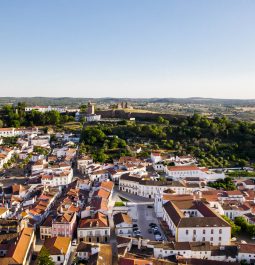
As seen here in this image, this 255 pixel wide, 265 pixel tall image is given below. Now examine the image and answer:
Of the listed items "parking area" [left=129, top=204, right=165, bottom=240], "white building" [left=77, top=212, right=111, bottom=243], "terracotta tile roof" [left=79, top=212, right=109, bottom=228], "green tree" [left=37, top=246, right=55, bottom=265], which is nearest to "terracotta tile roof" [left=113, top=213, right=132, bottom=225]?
"parking area" [left=129, top=204, right=165, bottom=240]

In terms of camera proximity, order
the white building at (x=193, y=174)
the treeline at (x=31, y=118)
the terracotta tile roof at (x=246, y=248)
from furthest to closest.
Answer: the treeline at (x=31, y=118), the white building at (x=193, y=174), the terracotta tile roof at (x=246, y=248)

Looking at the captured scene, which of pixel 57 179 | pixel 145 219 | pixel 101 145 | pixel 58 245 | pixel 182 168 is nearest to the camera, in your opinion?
pixel 58 245

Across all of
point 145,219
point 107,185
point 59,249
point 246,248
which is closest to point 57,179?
point 107,185

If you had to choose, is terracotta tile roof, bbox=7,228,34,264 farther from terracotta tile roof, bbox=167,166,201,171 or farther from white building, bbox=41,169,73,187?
terracotta tile roof, bbox=167,166,201,171

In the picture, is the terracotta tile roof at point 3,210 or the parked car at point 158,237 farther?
the terracotta tile roof at point 3,210

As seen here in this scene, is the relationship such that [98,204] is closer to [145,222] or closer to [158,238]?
[145,222]

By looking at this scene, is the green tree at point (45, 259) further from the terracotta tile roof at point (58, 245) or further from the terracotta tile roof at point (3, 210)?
the terracotta tile roof at point (3, 210)

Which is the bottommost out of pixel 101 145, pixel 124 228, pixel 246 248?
pixel 124 228

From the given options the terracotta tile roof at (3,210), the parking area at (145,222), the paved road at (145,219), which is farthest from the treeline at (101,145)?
the terracotta tile roof at (3,210)

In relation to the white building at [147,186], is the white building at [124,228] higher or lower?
lower
